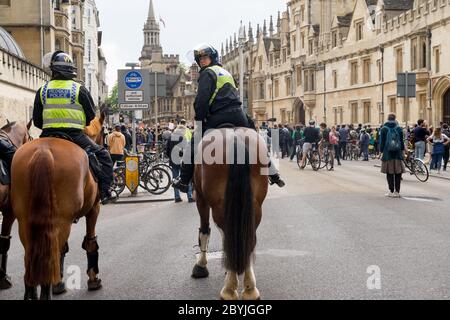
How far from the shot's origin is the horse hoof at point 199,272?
676 cm

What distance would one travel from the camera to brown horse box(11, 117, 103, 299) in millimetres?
5078

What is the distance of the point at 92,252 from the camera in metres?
6.58

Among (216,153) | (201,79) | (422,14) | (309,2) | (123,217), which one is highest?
(309,2)

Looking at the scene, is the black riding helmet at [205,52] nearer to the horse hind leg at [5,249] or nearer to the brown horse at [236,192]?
the brown horse at [236,192]

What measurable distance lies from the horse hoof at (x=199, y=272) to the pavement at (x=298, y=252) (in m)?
0.08

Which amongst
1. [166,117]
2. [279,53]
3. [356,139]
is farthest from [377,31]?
[166,117]

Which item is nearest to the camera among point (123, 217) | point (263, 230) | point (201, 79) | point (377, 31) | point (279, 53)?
point (201, 79)

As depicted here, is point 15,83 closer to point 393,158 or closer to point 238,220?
point 393,158

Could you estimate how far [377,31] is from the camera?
4666cm

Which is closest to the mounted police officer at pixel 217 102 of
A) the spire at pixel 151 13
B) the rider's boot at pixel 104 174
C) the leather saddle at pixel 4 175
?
the rider's boot at pixel 104 174

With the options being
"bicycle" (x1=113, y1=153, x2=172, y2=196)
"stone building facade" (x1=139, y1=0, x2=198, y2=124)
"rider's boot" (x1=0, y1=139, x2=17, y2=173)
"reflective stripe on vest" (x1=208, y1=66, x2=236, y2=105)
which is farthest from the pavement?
"stone building facade" (x1=139, y1=0, x2=198, y2=124)

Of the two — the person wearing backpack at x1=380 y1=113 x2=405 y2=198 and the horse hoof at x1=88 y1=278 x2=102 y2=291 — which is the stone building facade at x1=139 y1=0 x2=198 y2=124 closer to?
the person wearing backpack at x1=380 y1=113 x2=405 y2=198
